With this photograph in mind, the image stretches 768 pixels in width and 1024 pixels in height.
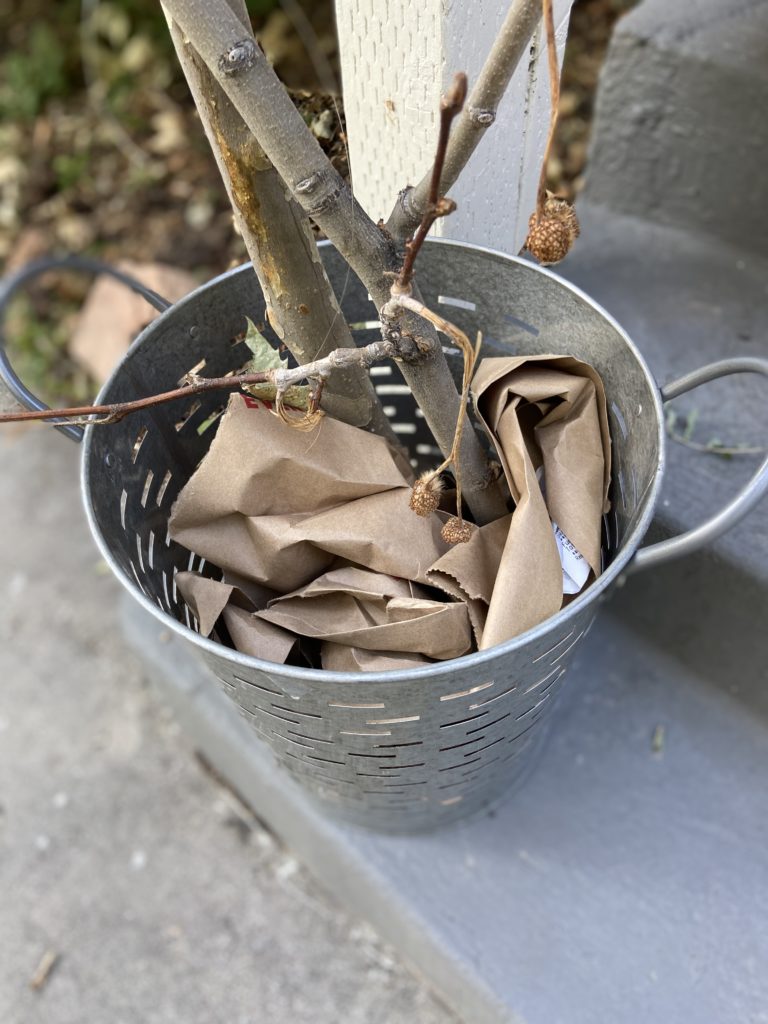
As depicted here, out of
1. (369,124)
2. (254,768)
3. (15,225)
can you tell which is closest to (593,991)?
(254,768)

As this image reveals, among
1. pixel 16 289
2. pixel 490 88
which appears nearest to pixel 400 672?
pixel 490 88

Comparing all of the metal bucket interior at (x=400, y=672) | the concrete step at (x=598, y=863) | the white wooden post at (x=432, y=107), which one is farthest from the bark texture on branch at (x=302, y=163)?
the concrete step at (x=598, y=863)

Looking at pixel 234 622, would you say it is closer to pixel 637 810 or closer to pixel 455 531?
pixel 455 531

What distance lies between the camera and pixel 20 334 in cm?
190

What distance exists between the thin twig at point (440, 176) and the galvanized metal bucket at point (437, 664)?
0.77 feet

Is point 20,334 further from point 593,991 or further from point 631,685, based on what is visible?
point 593,991

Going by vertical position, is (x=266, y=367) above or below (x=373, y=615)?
above

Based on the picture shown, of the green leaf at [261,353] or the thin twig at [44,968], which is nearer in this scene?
the green leaf at [261,353]

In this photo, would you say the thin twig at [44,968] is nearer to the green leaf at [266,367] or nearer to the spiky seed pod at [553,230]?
the green leaf at [266,367]

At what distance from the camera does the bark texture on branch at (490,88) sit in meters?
0.48

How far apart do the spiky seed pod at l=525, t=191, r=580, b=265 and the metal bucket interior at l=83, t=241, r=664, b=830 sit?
0.49 ft

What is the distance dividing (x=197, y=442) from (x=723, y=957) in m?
0.80

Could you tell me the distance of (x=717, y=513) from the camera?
0.63m

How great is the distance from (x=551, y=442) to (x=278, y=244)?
0.99 ft
